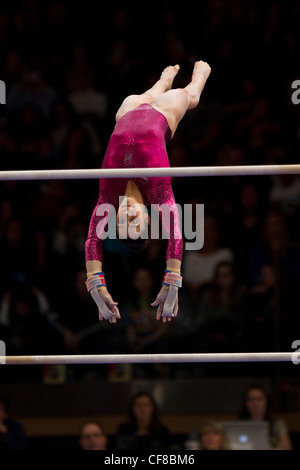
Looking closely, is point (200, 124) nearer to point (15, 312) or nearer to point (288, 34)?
point (288, 34)

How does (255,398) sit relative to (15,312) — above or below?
below

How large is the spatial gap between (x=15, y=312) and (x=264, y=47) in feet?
9.12

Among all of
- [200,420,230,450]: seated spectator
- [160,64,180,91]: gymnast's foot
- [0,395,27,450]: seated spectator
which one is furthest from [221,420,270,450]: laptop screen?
[160,64,180,91]: gymnast's foot

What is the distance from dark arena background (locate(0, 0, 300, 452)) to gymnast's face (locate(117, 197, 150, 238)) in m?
1.36

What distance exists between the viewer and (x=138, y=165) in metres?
4.24

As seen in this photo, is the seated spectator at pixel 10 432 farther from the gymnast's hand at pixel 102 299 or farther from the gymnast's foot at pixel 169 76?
the gymnast's foot at pixel 169 76

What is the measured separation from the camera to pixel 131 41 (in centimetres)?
699

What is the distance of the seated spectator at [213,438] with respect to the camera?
15.8 ft

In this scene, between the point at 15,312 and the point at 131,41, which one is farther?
the point at 131,41

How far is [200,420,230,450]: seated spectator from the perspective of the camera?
480cm

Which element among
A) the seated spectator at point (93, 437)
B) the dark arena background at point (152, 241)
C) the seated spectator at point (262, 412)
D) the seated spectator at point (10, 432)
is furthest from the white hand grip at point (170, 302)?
the seated spectator at point (10, 432)

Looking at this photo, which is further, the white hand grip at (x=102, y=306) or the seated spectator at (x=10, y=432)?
the seated spectator at (x=10, y=432)

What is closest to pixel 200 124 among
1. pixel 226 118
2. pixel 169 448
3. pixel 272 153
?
pixel 226 118

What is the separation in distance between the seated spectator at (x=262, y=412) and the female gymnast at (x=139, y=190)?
4.37 feet
